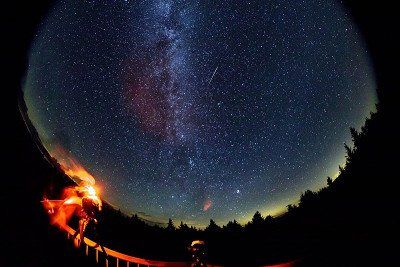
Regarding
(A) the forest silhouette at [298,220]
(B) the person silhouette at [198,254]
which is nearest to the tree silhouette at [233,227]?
(A) the forest silhouette at [298,220]

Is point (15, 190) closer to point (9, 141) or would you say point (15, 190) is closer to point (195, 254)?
point (9, 141)

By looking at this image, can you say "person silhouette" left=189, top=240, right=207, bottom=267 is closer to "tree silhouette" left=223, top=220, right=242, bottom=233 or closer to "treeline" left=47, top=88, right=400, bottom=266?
"treeline" left=47, top=88, right=400, bottom=266

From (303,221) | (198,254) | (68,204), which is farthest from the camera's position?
(303,221)

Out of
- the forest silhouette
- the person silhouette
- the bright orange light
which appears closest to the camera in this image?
the bright orange light

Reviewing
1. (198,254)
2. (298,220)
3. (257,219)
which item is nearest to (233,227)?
(257,219)

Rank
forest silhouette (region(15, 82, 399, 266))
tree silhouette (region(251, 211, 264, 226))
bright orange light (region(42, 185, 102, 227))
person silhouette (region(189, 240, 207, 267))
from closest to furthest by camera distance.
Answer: bright orange light (region(42, 185, 102, 227)) < person silhouette (region(189, 240, 207, 267)) < forest silhouette (region(15, 82, 399, 266)) < tree silhouette (region(251, 211, 264, 226))

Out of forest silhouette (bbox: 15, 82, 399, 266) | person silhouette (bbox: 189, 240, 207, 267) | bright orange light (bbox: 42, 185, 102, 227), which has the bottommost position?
person silhouette (bbox: 189, 240, 207, 267)

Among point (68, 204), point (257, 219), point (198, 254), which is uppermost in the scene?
point (257, 219)

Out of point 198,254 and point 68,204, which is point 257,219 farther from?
point 68,204

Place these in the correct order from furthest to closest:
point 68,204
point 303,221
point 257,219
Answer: point 257,219, point 303,221, point 68,204

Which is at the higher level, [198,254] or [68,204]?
[68,204]

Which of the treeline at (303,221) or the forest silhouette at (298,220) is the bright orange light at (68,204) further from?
the treeline at (303,221)

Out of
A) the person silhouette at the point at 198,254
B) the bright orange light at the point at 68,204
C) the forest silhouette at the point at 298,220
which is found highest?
the forest silhouette at the point at 298,220

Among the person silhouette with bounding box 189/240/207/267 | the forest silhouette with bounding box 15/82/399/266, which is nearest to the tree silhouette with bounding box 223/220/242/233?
the forest silhouette with bounding box 15/82/399/266
